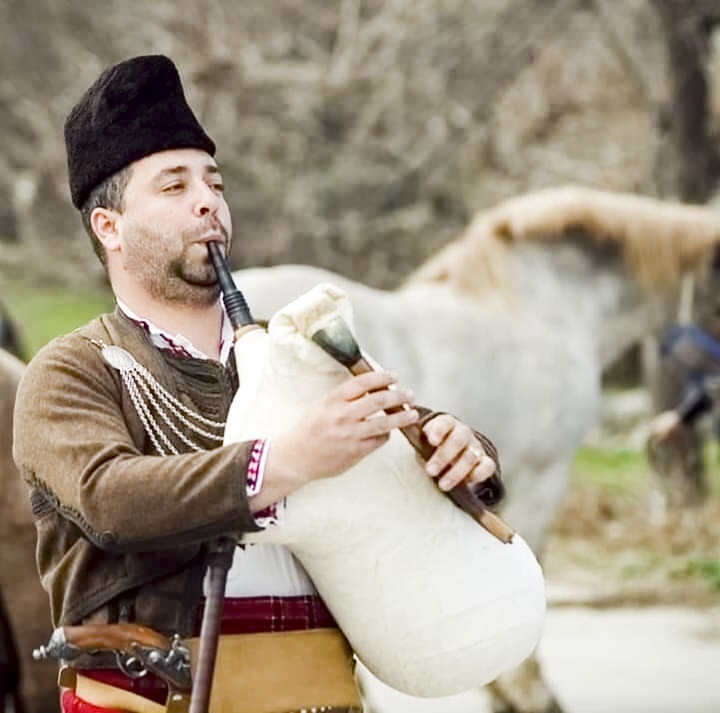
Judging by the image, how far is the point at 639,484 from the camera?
8.17m

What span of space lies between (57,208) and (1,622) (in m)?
5.84

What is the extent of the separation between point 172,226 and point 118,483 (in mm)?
319

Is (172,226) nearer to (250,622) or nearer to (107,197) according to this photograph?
(107,197)

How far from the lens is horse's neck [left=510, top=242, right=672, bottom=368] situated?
5016 mm

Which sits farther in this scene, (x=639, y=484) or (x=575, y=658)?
(x=639, y=484)

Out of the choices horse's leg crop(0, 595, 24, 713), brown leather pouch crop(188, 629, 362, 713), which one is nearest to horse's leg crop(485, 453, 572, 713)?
horse's leg crop(0, 595, 24, 713)

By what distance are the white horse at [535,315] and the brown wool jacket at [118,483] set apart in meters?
2.87

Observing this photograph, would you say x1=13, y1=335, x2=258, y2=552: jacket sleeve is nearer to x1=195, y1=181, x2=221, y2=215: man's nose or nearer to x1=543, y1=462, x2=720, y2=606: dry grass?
x1=195, y1=181, x2=221, y2=215: man's nose

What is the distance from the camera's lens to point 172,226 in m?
1.72

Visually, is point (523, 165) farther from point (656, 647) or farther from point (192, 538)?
point (192, 538)

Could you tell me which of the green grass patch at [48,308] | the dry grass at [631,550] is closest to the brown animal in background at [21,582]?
the dry grass at [631,550]

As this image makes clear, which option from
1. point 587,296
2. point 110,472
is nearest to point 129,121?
point 110,472

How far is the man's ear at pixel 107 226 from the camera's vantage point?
69.4 inches

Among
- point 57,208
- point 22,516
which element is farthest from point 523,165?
point 22,516
